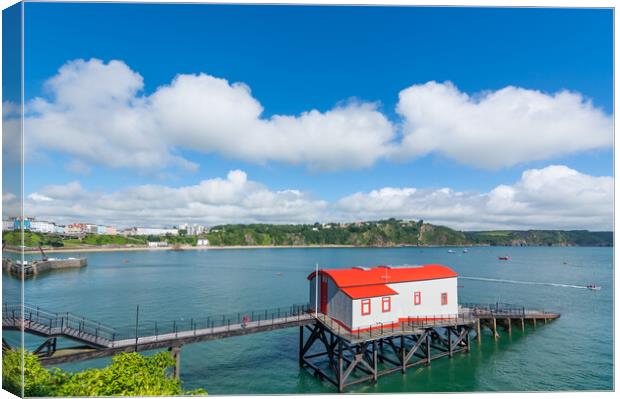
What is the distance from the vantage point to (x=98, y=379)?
12.5 m

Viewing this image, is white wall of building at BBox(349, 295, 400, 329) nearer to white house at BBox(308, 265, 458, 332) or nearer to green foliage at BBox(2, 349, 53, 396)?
white house at BBox(308, 265, 458, 332)

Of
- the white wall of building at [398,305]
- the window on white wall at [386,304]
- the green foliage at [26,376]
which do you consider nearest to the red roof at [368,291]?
the white wall of building at [398,305]

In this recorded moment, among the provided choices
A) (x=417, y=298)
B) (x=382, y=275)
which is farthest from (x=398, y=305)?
(x=382, y=275)

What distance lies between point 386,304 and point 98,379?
2109 cm

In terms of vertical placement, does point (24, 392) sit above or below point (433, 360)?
above

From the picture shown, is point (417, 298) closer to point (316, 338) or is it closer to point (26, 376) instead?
point (316, 338)

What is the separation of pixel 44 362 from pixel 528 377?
1365 inches

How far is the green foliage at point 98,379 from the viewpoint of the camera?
1261cm

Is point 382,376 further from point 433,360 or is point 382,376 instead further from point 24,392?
point 24,392

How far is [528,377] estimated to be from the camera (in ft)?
96.3

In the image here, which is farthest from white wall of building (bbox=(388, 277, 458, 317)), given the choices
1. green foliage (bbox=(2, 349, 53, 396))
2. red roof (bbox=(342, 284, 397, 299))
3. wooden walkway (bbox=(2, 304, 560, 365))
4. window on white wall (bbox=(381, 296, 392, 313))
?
green foliage (bbox=(2, 349, 53, 396))

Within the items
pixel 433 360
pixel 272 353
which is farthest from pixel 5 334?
pixel 433 360

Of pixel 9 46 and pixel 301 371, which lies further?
pixel 301 371

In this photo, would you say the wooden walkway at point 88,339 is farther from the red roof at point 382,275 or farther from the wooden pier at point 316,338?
the red roof at point 382,275
